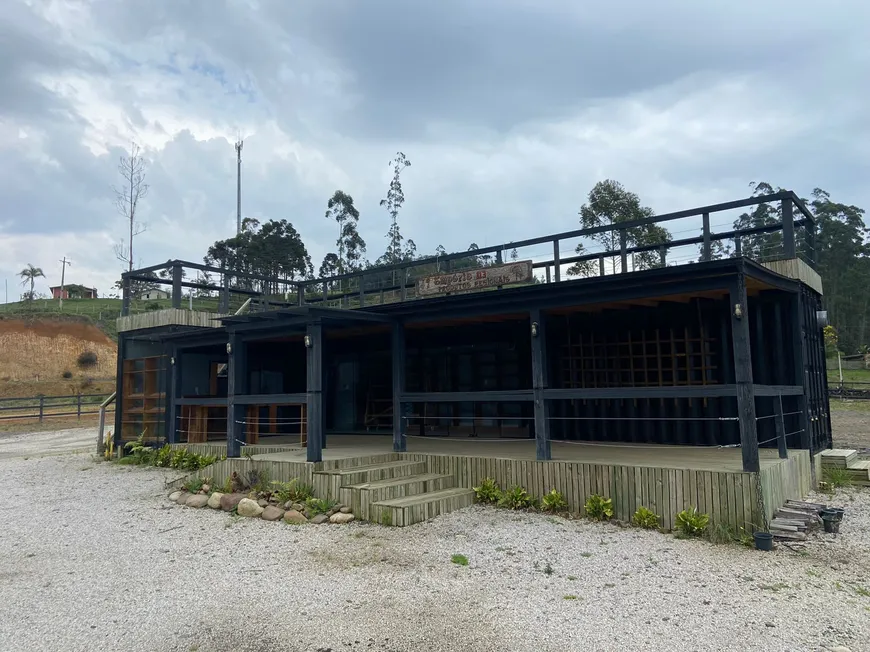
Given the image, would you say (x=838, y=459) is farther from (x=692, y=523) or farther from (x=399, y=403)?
(x=399, y=403)

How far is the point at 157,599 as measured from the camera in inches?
199

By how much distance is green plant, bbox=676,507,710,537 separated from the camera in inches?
251

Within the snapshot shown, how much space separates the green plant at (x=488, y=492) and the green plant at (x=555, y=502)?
2.36ft

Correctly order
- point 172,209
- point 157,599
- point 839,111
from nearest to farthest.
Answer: point 157,599, point 839,111, point 172,209

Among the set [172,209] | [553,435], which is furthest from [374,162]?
[553,435]

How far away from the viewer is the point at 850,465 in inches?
370

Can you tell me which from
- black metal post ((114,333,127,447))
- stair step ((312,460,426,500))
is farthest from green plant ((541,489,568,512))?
black metal post ((114,333,127,447))

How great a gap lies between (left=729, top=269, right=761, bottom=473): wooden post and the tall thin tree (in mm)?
25776

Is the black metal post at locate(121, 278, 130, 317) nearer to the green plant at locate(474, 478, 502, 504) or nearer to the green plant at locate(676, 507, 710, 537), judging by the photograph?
the green plant at locate(474, 478, 502, 504)

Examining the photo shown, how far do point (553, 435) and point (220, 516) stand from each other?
5939 mm

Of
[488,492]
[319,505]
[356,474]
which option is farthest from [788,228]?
[319,505]

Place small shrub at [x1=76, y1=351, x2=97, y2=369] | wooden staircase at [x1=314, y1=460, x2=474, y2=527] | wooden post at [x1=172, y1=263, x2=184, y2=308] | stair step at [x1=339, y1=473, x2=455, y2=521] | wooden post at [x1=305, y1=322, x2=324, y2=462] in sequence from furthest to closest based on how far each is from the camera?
1. small shrub at [x1=76, y1=351, x2=97, y2=369]
2. wooden post at [x1=172, y1=263, x2=184, y2=308]
3. wooden post at [x1=305, y1=322, x2=324, y2=462]
4. stair step at [x1=339, y1=473, x2=455, y2=521]
5. wooden staircase at [x1=314, y1=460, x2=474, y2=527]

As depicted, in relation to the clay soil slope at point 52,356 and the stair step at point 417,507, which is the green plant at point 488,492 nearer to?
the stair step at point 417,507

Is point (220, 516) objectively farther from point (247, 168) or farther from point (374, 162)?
point (247, 168)
